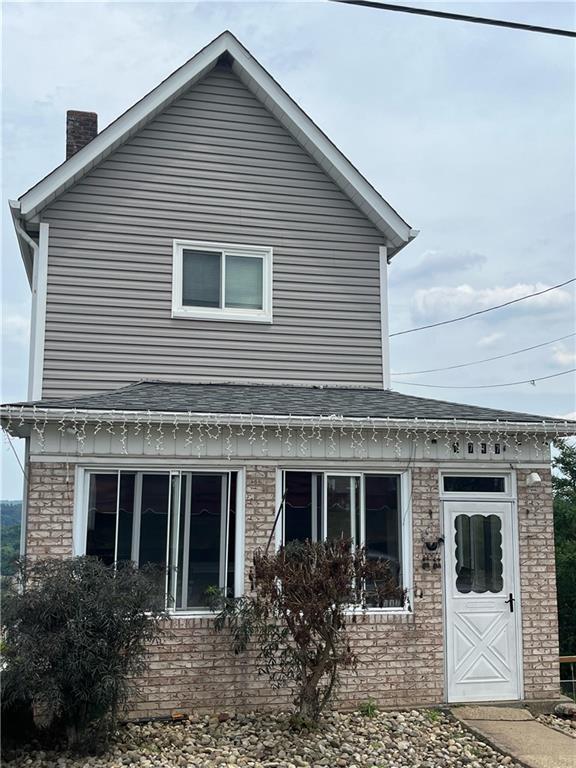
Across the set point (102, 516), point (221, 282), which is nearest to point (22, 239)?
point (221, 282)

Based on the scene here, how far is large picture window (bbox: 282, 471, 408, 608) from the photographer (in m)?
8.68

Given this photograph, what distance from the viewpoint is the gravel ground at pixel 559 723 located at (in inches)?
Answer: 322

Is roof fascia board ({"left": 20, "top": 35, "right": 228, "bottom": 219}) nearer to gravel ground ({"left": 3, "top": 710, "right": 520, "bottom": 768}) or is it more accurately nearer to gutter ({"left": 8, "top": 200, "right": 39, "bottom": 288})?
gutter ({"left": 8, "top": 200, "right": 39, "bottom": 288})

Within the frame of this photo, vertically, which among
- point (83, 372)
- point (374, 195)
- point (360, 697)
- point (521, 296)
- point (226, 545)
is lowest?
point (360, 697)

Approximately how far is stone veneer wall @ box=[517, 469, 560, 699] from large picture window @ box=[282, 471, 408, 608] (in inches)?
59.4

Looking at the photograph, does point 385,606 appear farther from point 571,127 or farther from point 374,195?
point 571,127

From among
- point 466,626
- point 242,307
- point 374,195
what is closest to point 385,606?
point 466,626

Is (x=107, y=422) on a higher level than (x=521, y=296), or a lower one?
lower

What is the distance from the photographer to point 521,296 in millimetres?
21484

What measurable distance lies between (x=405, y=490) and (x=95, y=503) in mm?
3527

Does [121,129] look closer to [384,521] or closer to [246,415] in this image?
[246,415]

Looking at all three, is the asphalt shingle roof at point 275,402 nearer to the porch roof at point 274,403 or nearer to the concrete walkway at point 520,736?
the porch roof at point 274,403

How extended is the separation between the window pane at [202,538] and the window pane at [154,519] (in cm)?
24

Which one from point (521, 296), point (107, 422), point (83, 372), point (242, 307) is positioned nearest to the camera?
point (107, 422)
